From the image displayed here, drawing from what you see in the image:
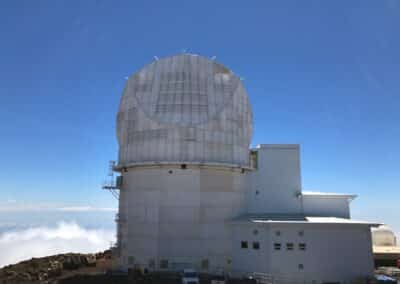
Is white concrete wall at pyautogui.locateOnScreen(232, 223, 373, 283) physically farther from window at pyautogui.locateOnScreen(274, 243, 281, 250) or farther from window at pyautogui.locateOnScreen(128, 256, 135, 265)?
window at pyautogui.locateOnScreen(128, 256, 135, 265)

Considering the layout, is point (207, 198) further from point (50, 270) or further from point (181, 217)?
point (50, 270)

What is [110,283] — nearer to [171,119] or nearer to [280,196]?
[171,119]

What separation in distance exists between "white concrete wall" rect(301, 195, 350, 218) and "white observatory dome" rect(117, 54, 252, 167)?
6.85 meters

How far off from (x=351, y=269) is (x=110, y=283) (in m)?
15.6

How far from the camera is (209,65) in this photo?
26156mm

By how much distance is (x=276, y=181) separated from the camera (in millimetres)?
27359

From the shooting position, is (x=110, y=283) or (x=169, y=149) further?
(x=169, y=149)

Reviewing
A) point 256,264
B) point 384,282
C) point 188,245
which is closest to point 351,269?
point 384,282

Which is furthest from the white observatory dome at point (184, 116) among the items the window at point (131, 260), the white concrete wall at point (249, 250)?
the window at point (131, 260)

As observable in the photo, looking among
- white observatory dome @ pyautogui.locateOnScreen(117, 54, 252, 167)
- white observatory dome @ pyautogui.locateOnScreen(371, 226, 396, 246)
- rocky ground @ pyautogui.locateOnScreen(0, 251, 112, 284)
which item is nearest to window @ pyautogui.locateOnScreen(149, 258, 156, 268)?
rocky ground @ pyautogui.locateOnScreen(0, 251, 112, 284)

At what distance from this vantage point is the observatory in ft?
67.6

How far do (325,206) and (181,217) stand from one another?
1307cm

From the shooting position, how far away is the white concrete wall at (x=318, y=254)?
20.2 metres

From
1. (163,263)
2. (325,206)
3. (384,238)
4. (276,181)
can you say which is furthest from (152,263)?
(384,238)
